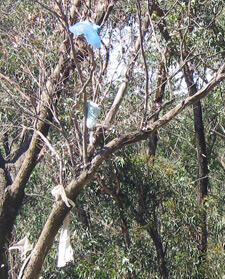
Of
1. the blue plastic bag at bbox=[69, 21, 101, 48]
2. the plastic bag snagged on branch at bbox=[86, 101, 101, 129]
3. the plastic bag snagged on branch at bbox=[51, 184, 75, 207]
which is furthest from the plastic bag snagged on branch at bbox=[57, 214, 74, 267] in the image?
the blue plastic bag at bbox=[69, 21, 101, 48]

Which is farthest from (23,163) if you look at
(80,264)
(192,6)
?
(192,6)

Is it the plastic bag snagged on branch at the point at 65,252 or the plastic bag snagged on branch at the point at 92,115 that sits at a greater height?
the plastic bag snagged on branch at the point at 92,115

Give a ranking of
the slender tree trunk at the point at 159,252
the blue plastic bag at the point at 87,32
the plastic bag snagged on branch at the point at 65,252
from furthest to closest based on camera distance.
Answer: the slender tree trunk at the point at 159,252 → the plastic bag snagged on branch at the point at 65,252 → the blue plastic bag at the point at 87,32

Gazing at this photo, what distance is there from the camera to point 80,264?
629 centimetres

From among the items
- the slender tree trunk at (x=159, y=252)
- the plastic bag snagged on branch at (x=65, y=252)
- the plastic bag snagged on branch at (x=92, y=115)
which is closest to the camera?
the plastic bag snagged on branch at (x=92, y=115)

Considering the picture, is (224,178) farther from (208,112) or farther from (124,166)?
(124,166)

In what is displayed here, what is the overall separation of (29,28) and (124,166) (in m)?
1.94

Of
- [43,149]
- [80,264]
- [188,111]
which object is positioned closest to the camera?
[43,149]

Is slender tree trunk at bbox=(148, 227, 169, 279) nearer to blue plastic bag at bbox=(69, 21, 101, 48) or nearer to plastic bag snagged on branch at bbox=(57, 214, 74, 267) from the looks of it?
plastic bag snagged on branch at bbox=(57, 214, 74, 267)

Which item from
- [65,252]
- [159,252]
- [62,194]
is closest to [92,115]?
[62,194]

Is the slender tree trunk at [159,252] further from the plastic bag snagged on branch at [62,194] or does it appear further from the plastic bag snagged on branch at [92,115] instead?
the plastic bag snagged on branch at [92,115]

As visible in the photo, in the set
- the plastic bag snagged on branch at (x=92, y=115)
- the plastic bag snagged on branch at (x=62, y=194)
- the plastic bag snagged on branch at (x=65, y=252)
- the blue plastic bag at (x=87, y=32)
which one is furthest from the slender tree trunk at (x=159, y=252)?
the blue plastic bag at (x=87, y=32)

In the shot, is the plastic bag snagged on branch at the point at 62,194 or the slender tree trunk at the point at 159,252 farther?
the slender tree trunk at the point at 159,252

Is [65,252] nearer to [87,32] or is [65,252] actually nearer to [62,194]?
[62,194]
